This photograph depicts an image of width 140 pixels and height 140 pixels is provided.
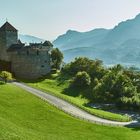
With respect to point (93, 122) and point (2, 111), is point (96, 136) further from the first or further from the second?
point (2, 111)

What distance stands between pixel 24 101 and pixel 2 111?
12.3 meters

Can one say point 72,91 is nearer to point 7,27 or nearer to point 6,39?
point 6,39

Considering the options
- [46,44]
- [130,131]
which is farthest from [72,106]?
[46,44]

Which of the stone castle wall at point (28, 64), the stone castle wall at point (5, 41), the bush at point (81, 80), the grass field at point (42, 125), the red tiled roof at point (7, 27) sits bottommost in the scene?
the grass field at point (42, 125)

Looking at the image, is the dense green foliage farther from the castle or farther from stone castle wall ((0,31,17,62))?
stone castle wall ((0,31,17,62))

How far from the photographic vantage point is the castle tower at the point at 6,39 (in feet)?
429

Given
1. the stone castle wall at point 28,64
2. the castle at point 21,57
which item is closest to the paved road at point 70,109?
the stone castle wall at point 28,64

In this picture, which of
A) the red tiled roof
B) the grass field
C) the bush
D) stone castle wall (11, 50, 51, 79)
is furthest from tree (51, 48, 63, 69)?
the grass field

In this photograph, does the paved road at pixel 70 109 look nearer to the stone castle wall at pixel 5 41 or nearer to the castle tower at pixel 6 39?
the stone castle wall at pixel 5 41

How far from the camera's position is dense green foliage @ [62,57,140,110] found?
350 feet

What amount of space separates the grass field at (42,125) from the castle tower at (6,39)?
42.6 metres

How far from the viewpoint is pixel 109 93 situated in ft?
373

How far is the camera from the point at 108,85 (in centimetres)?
11588

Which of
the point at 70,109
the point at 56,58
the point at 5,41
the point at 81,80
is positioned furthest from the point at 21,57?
the point at 70,109
